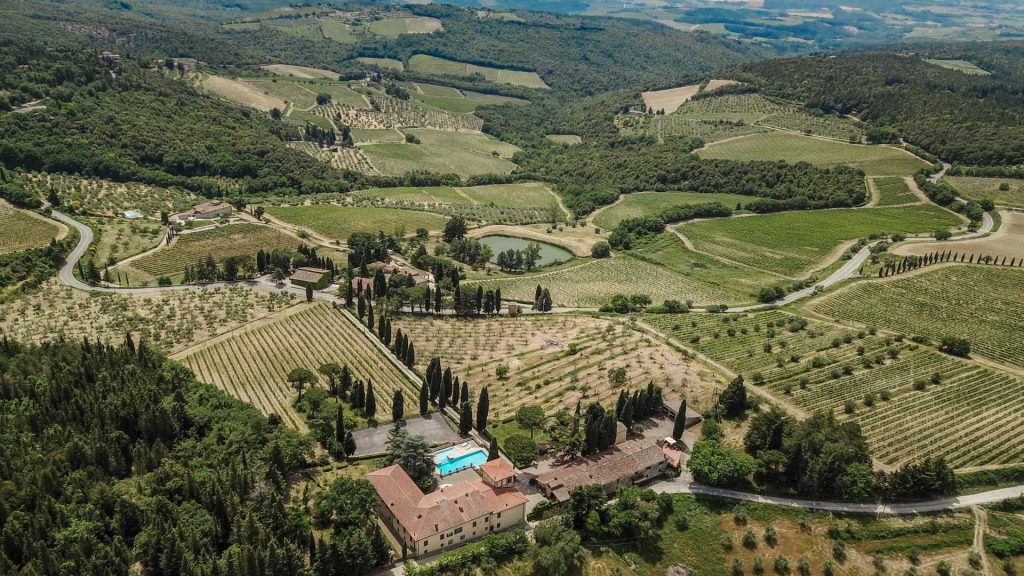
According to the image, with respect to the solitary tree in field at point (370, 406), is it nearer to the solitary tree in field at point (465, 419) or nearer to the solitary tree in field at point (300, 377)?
the solitary tree in field at point (300, 377)

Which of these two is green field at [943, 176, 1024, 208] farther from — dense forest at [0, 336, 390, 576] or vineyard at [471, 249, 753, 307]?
dense forest at [0, 336, 390, 576]

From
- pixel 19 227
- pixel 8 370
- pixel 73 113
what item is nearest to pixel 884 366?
pixel 8 370

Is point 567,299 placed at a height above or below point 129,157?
below

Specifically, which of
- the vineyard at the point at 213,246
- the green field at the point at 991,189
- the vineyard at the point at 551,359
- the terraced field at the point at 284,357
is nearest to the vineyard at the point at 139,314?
the terraced field at the point at 284,357

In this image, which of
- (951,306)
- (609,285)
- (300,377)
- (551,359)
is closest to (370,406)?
(300,377)

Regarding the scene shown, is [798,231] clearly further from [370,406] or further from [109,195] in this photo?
[109,195]

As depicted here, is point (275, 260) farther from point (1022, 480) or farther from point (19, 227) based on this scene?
point (1022, 480)
